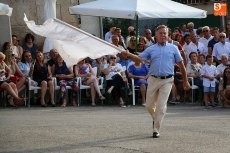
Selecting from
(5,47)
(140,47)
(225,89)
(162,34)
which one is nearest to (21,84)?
(5,47)

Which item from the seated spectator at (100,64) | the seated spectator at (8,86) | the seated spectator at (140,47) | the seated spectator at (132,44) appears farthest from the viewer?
the seated spectator at (132,44)

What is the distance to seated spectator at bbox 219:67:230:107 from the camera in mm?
17469

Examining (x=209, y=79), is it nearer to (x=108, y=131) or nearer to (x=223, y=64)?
(x=223, y=64)

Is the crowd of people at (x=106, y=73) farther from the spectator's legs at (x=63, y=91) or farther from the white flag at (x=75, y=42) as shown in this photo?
the white flag at (x=75, y=42)

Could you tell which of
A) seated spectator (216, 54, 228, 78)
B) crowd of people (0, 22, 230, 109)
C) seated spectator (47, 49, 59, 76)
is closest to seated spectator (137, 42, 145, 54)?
crowd of people (0, 22, 230, 109)

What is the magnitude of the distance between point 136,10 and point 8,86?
4.58m

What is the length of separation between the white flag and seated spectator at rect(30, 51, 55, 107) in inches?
242

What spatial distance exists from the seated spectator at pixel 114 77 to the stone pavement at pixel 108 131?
67.3 inches

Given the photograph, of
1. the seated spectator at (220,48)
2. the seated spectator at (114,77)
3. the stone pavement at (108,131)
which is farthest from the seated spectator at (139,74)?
the seated spectator at (220,48)

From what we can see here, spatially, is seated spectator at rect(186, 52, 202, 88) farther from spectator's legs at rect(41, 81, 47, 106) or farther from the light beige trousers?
the light beige trousers

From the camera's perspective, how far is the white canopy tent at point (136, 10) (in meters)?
18.9

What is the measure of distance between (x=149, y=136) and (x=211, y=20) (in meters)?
24.1

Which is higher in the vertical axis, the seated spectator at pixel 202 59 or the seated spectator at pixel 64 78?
the seated spectator at pixel 202 59

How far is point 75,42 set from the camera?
Answer: 11031 millimetres
